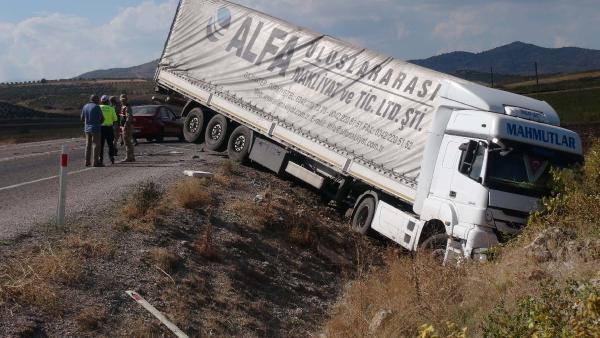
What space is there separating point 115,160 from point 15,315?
12979 mm

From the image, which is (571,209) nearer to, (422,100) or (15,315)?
(422,100)

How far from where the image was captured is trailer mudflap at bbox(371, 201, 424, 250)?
1403 cm

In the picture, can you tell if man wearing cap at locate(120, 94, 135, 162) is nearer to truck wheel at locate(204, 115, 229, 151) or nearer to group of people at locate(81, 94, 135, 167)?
group of people at locate(81, 94, 135, 167)

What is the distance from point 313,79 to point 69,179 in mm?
5581

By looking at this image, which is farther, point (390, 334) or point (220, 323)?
point (220, 323)

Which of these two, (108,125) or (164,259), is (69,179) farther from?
(164,259)

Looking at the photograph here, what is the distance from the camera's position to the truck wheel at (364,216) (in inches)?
622

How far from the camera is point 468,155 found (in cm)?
1257

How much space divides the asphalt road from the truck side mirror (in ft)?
18.5

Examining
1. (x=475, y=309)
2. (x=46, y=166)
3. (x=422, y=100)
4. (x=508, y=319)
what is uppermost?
Result: (x=422, y=100)

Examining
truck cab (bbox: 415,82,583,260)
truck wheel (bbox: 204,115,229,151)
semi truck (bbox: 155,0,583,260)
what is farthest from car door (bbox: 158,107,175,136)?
truck cab (bbox: 415,82,583,260)

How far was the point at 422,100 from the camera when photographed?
587 inches

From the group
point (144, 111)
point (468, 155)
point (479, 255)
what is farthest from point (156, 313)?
point (144, 111)

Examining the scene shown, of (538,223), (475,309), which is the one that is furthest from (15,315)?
(538,223)
